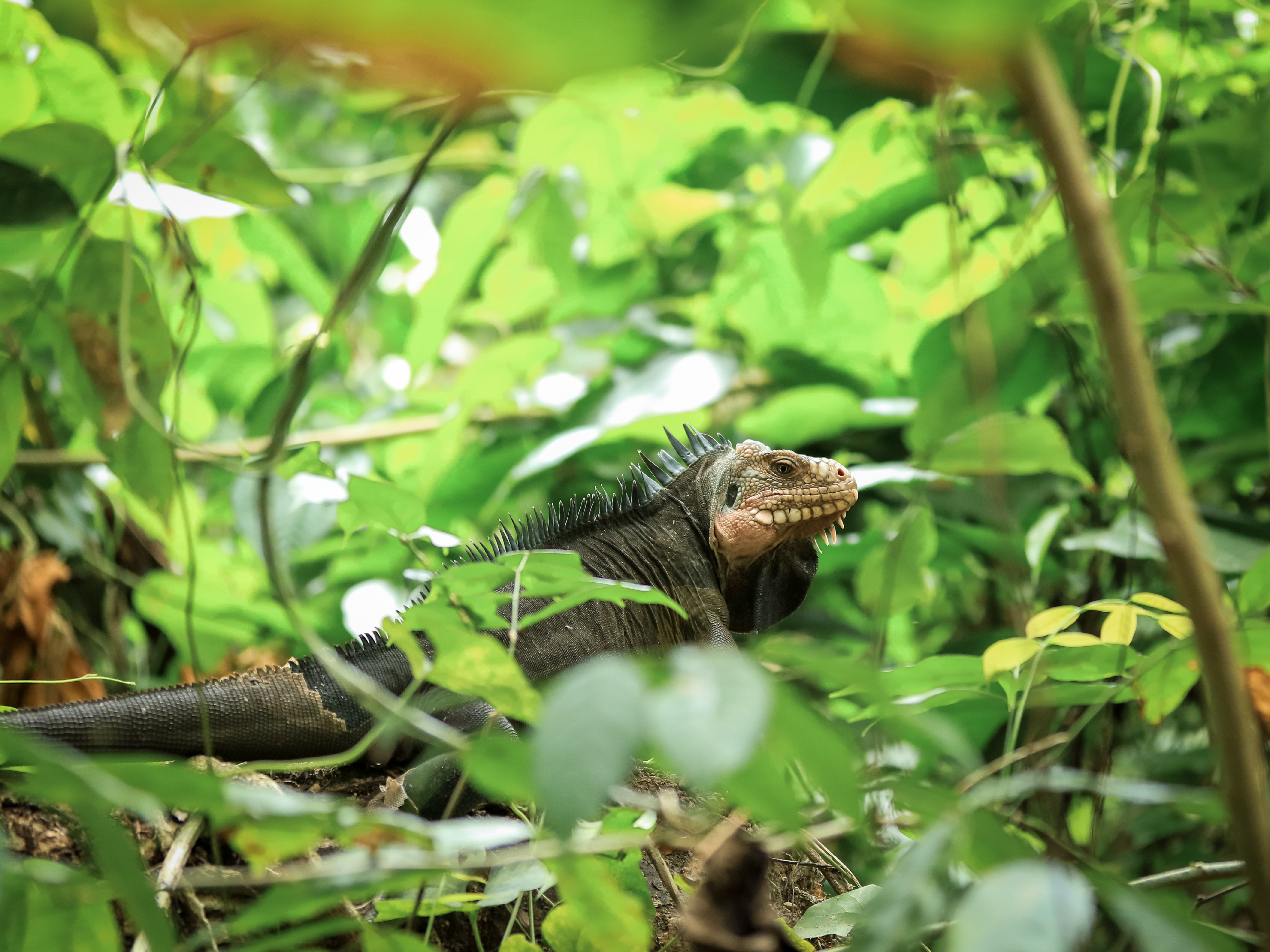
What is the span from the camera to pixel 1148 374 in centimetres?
67

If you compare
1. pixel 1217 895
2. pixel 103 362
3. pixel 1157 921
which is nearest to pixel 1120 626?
pixel 1217 895

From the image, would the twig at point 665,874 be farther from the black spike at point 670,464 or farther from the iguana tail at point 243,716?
the black spike at point 670,464

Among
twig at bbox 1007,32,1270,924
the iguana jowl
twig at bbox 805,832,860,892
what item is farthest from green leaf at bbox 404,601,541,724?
the iguana jowl

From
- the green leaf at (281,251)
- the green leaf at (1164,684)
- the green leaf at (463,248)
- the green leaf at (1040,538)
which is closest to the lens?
the green leaf at (1164,684)

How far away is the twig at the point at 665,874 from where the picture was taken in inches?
56.9

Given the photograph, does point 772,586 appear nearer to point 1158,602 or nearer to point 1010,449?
point 1010,449

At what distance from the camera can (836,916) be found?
4.41 feet

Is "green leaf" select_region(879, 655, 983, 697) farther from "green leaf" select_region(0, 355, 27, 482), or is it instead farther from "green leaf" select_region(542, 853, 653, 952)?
"green leaf" select_region(0, 355, 27, 482)

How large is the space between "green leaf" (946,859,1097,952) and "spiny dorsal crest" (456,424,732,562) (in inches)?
67.6

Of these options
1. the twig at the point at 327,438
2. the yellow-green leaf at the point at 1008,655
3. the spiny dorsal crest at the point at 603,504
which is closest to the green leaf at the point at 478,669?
the yellow-green leaf at the point at 1008,655

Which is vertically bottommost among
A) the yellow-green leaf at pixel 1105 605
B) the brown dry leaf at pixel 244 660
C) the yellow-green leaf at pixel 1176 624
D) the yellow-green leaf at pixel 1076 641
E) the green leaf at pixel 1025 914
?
the brown dry leaf at pixel 244 660

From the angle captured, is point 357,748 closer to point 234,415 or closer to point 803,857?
point 803,857

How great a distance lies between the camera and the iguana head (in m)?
2.72

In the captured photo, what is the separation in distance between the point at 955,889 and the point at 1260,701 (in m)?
0.64
